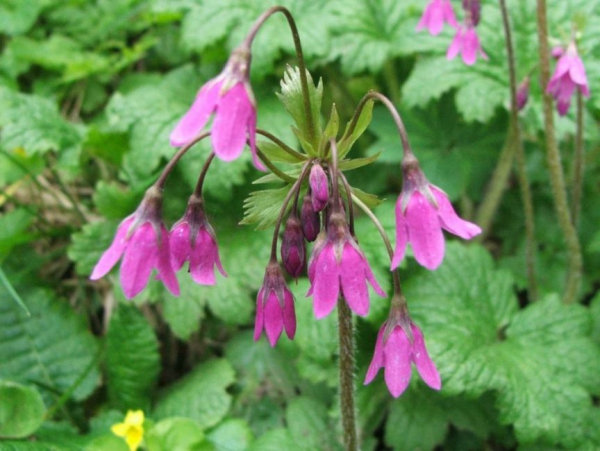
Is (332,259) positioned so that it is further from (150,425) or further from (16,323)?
Answer: (16,323)

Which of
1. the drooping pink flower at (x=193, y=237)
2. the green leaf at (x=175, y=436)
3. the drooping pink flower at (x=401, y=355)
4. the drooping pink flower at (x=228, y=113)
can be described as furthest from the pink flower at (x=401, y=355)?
the green leaf at (x=175, y=436)

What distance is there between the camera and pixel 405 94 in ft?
10.7

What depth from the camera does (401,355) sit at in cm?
158

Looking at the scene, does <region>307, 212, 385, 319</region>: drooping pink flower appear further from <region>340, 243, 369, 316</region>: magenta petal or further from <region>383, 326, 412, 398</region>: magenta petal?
<region>383, 326, 412, 398</region>: magenta petal

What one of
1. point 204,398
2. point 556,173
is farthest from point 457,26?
point 204,398

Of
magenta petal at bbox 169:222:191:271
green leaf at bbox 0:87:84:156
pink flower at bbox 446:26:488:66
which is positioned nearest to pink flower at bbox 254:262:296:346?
magenta petal at bbox 169:222:191:271

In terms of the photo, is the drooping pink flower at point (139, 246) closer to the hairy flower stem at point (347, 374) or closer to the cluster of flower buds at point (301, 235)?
the cluster of flower buds at point (301, 235)

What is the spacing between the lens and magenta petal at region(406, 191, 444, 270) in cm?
141

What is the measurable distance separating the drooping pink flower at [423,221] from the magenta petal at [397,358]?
0.26 meters

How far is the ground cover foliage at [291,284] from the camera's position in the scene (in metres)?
2.58

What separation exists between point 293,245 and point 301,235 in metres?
0.03

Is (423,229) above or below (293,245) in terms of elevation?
above

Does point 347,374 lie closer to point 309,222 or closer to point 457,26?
point 309,222

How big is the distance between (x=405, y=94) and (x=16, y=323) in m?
2.19
